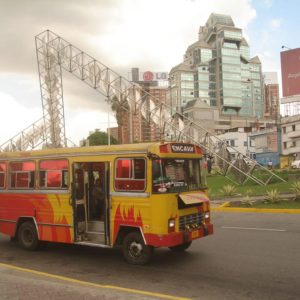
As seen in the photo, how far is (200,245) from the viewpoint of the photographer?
1095cm

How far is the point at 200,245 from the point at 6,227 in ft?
15.9

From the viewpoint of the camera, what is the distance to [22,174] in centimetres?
1120

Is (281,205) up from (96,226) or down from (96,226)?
down

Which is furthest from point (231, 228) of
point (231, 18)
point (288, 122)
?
point (231, 18)

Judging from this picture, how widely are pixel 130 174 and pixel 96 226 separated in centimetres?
154

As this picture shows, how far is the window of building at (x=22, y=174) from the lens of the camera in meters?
11.0

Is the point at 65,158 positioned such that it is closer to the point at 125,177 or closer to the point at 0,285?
the point at 125,177

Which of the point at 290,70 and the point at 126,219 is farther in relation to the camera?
the point at 290,70

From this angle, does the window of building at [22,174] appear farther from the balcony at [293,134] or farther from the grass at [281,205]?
the balcony at [293,134]

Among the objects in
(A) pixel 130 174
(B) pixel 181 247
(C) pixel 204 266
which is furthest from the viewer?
(B) pixel 181 247

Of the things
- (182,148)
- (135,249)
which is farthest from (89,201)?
(182,148)

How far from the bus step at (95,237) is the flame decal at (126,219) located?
405mm

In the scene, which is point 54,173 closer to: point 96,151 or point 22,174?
point 22,174

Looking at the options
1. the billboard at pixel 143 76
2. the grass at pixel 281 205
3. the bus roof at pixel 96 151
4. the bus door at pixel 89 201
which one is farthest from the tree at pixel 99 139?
the bus door at pixel 89 201
